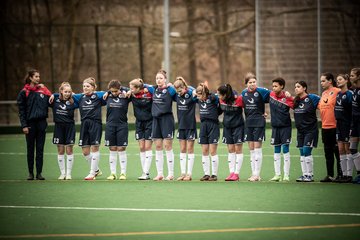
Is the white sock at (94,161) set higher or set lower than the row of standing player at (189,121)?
lower

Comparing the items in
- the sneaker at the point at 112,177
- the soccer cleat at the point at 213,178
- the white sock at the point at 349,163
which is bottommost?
the soccer cleat at the point at 213,178

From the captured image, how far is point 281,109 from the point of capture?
1485cm

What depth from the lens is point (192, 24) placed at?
39719 millimetres

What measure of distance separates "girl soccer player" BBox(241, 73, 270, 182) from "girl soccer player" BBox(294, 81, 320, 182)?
1.91 ft

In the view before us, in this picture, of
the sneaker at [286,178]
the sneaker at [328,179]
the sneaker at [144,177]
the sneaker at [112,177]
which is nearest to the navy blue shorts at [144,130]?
the sneaker at [144,177]

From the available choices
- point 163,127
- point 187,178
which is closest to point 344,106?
point 187,178

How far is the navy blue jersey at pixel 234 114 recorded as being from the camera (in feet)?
49.5

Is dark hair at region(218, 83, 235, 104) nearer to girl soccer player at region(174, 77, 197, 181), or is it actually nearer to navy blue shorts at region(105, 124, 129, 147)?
girl soccer player at region(174, 77, 197, 181)

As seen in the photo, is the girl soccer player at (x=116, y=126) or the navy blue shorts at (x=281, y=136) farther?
the girl soccer player at (x=116, y=126)

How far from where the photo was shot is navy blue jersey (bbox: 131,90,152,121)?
15570mm

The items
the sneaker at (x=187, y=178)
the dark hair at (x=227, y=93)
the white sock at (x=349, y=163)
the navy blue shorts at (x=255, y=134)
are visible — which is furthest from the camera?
the sneaker at (x=187, y=178)

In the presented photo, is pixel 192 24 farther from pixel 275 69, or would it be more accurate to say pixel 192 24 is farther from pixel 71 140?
pixel 71 140

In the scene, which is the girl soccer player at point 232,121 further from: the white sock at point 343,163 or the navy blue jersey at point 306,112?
the white sock at point 343,163

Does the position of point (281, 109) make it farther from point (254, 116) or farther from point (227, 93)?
point (227, 93)
